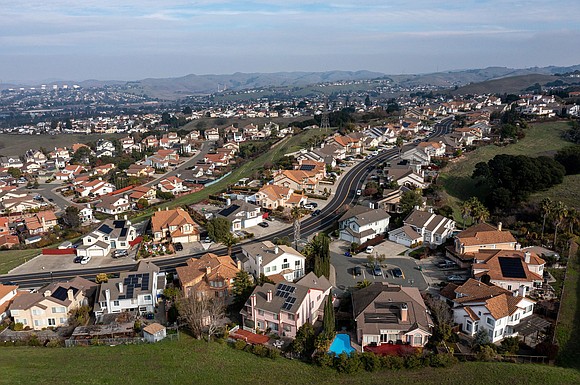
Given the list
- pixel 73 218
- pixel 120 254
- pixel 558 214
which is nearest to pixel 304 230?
pixel 120 254

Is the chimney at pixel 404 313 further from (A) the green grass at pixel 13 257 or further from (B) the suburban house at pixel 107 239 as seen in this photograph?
(A) the green grass at pixel 13 257

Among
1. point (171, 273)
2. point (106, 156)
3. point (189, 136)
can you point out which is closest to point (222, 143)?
point (189, 136)

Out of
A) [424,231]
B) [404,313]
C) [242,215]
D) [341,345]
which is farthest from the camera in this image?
[242,215]

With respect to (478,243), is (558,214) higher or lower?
higher

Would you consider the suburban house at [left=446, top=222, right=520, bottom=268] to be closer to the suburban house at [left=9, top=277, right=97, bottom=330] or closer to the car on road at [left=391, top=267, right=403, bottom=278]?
the car on road at [left=391, top=267, right=403, bottom=278]

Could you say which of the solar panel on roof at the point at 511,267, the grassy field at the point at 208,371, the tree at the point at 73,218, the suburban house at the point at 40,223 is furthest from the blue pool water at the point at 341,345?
the suburban house at the point at 40,223

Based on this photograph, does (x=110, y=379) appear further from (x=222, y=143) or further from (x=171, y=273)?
(x=222, y=143)

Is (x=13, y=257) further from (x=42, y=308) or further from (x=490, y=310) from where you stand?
(x=490, y=310)

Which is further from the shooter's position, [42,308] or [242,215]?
[242,215]
